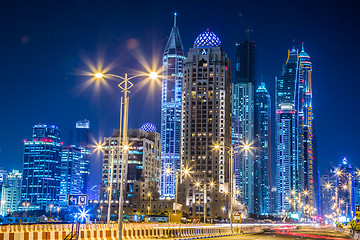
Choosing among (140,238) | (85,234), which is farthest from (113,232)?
(140,238)

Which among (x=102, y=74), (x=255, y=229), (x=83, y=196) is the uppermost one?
(x=102, y=74)

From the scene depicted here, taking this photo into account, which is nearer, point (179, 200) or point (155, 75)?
point (155, 75)

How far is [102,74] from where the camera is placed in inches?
1334

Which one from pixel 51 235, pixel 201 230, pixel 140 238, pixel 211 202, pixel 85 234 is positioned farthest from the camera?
pixel 211 202

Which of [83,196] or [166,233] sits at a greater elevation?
[83,196]

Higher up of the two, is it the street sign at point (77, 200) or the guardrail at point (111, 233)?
the street sign at point (77, 200)

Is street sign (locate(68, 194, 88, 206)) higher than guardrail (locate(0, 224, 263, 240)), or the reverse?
street sign (locate(68, 194, 88, 206))

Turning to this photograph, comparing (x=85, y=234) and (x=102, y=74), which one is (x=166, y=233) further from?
(x=102, y=74)

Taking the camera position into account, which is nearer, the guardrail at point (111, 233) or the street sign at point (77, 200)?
the street sign at point (77, 200)

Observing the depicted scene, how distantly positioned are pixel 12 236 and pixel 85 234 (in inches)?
312

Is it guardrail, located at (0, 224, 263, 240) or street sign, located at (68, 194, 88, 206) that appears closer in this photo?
street sign, located at (68, 194, 88, 206)

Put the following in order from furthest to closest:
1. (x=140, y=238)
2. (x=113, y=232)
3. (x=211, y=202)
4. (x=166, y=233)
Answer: (x=211, y=202)
(x=166, y=233)
(x=140, y=238)
(x=113, y=232)

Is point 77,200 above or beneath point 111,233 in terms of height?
above

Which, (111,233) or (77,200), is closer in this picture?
(77,200)
